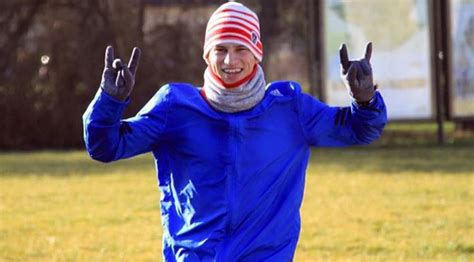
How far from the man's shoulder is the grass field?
3870 mm

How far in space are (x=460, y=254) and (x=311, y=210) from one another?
2.87 m

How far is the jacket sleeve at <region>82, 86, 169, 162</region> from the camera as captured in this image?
13.6 ft

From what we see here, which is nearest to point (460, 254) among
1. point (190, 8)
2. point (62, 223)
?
point (62, 223)

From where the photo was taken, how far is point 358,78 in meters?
4.35

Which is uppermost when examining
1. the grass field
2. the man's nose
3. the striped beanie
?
the striped beanie

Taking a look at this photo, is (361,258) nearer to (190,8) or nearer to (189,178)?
(189,178)

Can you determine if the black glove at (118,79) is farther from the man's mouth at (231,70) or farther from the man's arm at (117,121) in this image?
the man's mouth at (231,70)

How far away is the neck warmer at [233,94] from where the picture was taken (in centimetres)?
430

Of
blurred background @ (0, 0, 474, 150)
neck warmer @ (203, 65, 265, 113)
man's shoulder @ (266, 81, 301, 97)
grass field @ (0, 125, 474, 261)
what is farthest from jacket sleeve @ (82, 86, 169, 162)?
blurred background @ (0, 0, 474, 150)

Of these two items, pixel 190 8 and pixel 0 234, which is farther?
pixel 190 8

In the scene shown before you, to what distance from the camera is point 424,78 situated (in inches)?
737

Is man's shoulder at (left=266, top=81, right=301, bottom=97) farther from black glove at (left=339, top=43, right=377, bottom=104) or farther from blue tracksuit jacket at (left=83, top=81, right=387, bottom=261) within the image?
black glove at (left=339, top=43, right=377, bottom=104)

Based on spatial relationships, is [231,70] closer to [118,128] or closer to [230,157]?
[230,157]

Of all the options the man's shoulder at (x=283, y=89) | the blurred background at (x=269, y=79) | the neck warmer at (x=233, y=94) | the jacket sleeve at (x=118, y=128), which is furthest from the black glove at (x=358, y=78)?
the blurred background at (x=269, y=79)
